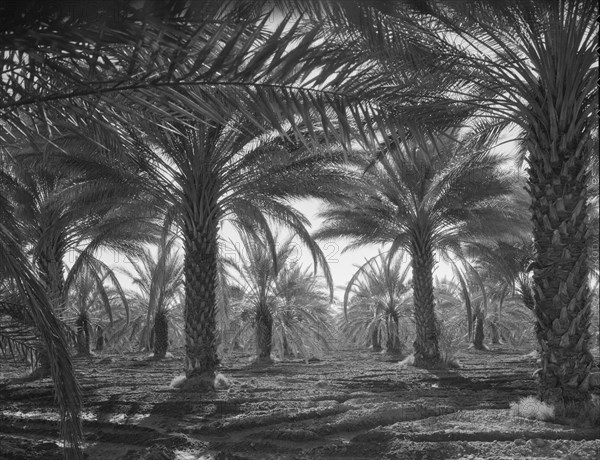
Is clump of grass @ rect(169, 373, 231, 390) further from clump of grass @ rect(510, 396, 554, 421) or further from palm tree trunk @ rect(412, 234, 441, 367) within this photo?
palm tree trunk @ rect(412, 234, 441, 367)

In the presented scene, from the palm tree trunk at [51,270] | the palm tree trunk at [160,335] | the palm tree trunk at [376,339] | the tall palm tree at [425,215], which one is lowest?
the palm tree trunk at [376,339]

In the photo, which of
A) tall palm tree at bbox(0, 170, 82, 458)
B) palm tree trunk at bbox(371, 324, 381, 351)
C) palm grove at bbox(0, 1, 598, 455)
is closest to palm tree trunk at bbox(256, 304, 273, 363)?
palm grove at bbox(0, 1, 598, 455)

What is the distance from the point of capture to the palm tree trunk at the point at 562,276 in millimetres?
7352

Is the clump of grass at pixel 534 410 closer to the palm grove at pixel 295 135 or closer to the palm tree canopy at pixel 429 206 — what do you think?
the palm grove at pixel 295 135

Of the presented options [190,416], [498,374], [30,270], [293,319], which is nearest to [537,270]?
[190,416]

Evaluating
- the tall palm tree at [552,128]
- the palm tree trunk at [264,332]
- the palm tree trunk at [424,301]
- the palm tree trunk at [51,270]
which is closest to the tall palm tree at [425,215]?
the palm tree trunk at [424,301]

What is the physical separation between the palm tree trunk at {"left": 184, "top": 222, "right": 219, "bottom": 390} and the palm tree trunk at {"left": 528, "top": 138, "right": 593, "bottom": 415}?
675 cm

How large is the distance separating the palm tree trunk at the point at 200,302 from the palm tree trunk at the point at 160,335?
12176 mm

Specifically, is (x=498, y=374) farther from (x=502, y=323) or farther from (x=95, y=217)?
(x=502, y=323)

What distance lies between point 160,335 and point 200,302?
44.6ft

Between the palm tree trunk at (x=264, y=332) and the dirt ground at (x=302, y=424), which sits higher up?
the palm tree trunk at (x=264, y=332)

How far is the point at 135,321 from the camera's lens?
29562 mm

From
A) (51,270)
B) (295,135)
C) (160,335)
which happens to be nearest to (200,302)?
(295,135)

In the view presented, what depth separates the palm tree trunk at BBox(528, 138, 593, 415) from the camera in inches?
289
